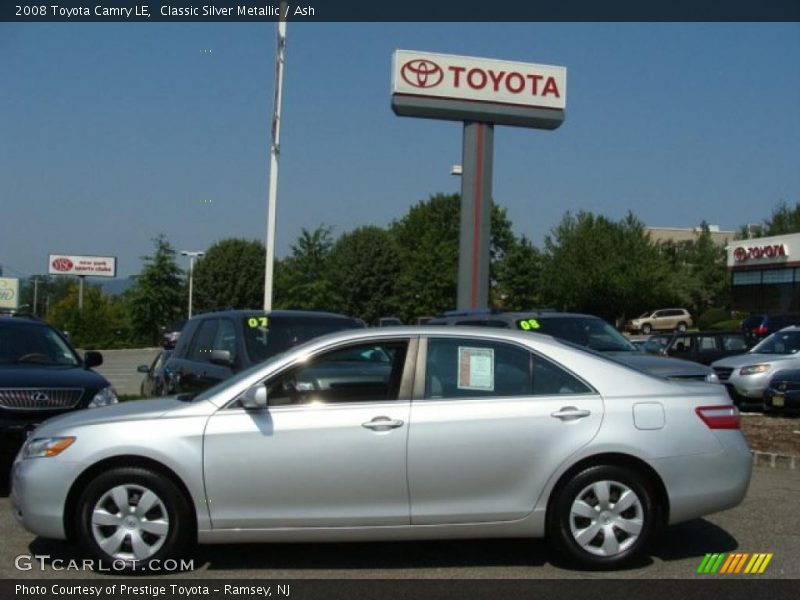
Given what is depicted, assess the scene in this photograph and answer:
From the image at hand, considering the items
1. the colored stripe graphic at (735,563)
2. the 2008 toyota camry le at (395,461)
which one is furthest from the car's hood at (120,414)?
the colored stripe graphic at (735,563)

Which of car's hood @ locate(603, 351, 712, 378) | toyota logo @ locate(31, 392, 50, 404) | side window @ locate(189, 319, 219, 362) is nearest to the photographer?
toyota logo @ locate(31, 392, 50, 404)

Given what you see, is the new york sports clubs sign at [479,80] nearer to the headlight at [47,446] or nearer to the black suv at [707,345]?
the black suv at [707,345]

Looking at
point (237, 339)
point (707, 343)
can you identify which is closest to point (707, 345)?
point (707, 343)

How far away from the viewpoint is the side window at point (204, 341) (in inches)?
416

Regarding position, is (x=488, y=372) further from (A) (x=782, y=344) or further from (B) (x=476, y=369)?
(A) (x=782, y=344)

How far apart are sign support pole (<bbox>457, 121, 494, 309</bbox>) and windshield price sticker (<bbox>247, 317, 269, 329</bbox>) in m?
19.5

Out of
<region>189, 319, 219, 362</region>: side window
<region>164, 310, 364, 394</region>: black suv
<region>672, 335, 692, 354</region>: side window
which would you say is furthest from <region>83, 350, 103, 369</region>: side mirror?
<region>672, 335, 692, 354</region>: side window

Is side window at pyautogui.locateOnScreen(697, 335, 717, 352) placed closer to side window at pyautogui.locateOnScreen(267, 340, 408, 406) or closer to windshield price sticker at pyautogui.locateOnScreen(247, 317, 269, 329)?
windshield price sticker at pyautogui.locateOnScreen(247, 317, 269, 329)

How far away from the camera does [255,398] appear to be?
219 inches

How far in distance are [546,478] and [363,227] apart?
6286 centimetres

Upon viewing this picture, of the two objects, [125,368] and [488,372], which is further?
[125,368]

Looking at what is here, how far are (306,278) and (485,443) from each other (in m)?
29.5

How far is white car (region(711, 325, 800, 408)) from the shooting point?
16.0 meters
